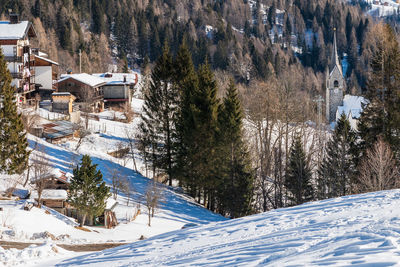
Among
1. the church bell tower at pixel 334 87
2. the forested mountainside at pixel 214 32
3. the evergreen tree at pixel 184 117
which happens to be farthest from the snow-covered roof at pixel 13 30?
the church bell tower at pixel 334 87

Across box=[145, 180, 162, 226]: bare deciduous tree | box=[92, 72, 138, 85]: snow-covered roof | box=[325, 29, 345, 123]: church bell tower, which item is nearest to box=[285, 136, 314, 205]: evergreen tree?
box=[145, 180, 162, 226]: bare deciduous tree

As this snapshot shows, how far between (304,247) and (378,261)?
200 centimetres

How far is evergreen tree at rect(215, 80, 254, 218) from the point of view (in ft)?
94.6

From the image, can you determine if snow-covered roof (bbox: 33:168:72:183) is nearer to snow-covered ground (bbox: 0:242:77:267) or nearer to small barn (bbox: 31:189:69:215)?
small barn (bbox: 31:189:69:215)

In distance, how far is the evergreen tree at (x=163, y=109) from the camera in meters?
32.8

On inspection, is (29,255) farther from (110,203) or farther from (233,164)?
(233,164)

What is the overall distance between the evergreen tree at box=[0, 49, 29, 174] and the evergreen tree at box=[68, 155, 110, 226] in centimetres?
394

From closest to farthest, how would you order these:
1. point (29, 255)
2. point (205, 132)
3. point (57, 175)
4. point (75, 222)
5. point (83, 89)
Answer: point (29, 255) → point (75, 222) → point (57, 175) → point (205, 132) → point (83, 89)

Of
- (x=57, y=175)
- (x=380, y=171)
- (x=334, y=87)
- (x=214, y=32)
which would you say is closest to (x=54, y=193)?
(x=57, y=175)

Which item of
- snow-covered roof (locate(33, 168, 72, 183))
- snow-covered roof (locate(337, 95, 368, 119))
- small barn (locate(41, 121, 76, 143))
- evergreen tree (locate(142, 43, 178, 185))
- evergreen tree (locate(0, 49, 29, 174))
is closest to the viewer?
snow-covered roof (locate(33, 168, 72, 183))

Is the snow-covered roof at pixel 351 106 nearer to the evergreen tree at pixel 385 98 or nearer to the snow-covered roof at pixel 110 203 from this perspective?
the evergreen tree at pixel 385 98

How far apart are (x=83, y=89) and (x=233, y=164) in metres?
30.2

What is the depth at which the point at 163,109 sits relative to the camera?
3331 centimetres

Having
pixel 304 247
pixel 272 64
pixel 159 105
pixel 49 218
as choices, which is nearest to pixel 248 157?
pixel 159 105
